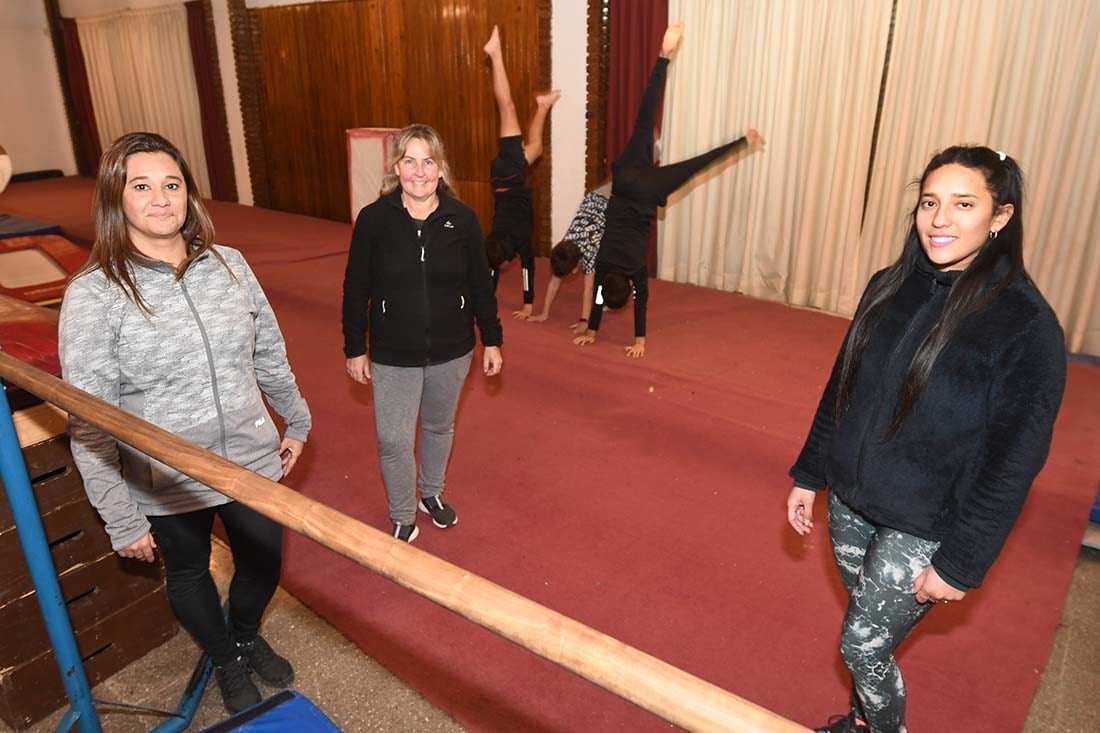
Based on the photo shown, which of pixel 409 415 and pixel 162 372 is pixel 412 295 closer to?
pixel 409 415

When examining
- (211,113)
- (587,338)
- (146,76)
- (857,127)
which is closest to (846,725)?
(587,338)

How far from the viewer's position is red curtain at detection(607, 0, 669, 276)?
5.95 m

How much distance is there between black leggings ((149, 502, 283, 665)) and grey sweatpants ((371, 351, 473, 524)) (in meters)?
0.58

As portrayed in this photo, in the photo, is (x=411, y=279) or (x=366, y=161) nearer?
(x=411, y=279)

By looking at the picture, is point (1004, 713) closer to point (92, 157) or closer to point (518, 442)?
point (518, 442)

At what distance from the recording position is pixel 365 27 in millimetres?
7988

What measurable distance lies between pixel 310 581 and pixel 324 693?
0.51 m

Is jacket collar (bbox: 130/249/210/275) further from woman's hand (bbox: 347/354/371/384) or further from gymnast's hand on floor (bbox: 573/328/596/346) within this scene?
gymnast's hand on floor (bbox: 573/328/596/346)

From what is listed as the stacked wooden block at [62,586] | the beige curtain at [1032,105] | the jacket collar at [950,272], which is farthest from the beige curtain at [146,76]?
the jacket collar at [950,272]

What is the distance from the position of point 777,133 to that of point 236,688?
5.10 meters

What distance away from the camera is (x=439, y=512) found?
9.39 ft

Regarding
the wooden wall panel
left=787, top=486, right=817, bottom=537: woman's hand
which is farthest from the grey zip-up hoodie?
Answer: the wooden wall panel

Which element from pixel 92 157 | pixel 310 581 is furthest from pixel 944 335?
pixel 92 157

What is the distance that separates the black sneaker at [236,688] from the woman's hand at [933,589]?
170 cm
